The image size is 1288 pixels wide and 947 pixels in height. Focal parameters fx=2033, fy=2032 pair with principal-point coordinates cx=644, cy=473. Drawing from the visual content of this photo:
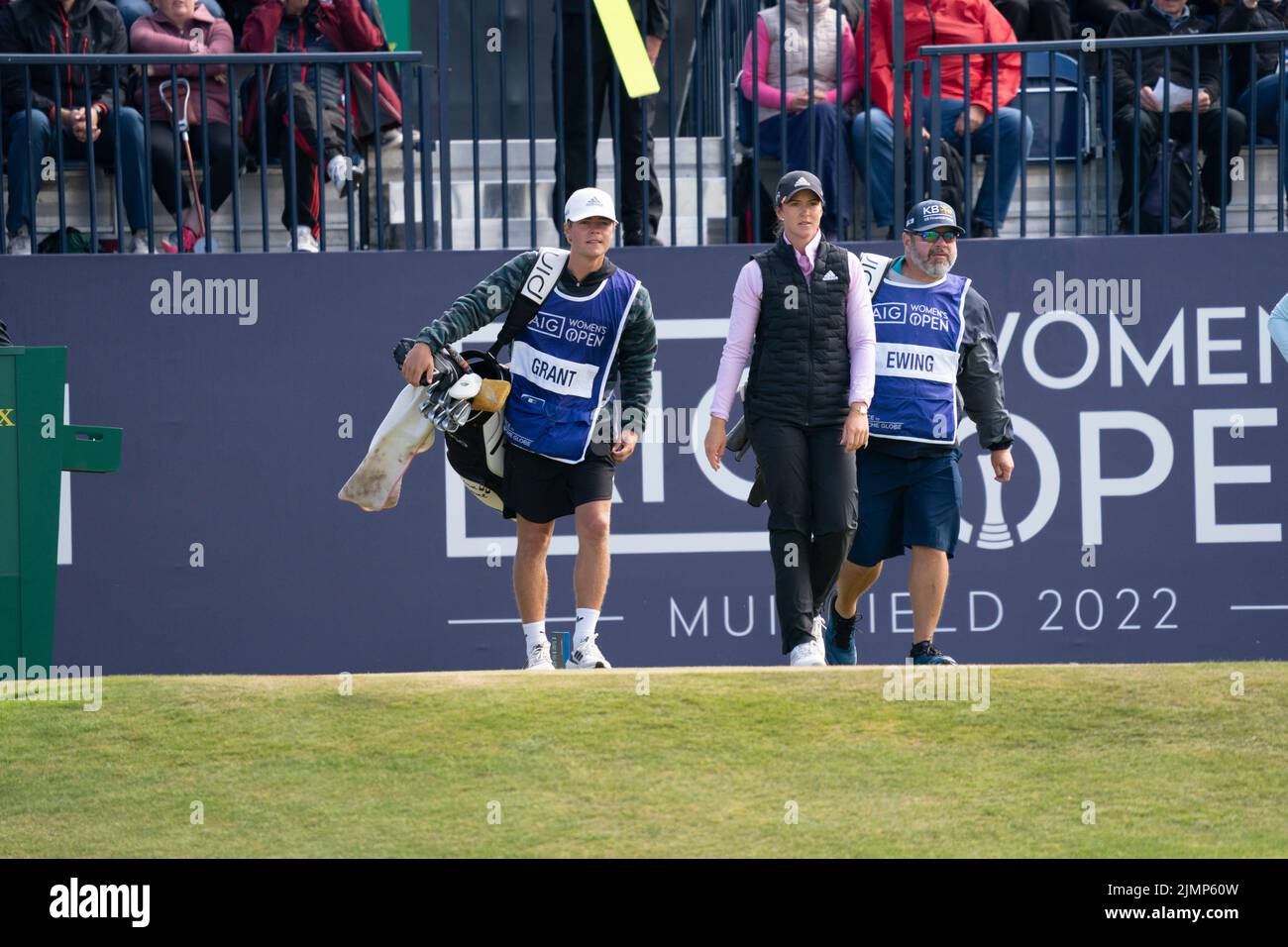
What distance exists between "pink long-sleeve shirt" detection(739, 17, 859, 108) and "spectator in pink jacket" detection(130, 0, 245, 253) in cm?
270

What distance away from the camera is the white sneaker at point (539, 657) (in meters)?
8.81

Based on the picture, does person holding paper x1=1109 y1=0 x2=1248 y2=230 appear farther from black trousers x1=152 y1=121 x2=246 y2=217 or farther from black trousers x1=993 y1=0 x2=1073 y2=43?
black trousers x1=152 y1=121 x2=246 y2=217

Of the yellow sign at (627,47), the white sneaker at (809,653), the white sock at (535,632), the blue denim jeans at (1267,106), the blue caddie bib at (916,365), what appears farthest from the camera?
the blue denim jeans at (1267,106)

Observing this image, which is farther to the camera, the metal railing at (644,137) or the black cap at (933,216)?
the metal railing at (644,137)

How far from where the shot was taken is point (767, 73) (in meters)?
10.8

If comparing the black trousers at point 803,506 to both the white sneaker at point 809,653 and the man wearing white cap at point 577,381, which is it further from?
the man wearing white cap at point 577,381

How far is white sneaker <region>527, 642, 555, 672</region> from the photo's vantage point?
28.9 ft

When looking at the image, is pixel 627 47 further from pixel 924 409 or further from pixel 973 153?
pixel 924 409

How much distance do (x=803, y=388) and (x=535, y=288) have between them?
1.23m

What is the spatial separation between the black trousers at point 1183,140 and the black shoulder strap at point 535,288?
3825mm

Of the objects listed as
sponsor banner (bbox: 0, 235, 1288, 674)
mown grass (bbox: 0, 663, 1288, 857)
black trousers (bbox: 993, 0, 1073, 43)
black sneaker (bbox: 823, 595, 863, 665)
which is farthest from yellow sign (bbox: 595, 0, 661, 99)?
mown grass (bbox: 0, 663, 1288, 857)

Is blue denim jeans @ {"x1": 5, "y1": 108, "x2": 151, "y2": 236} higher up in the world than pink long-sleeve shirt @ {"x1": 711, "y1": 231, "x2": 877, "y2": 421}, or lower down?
higher up

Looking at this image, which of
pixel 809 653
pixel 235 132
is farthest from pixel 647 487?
pixel 235 132

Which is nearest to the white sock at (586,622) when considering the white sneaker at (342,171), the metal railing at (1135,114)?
the white sneaker at (342,171)
